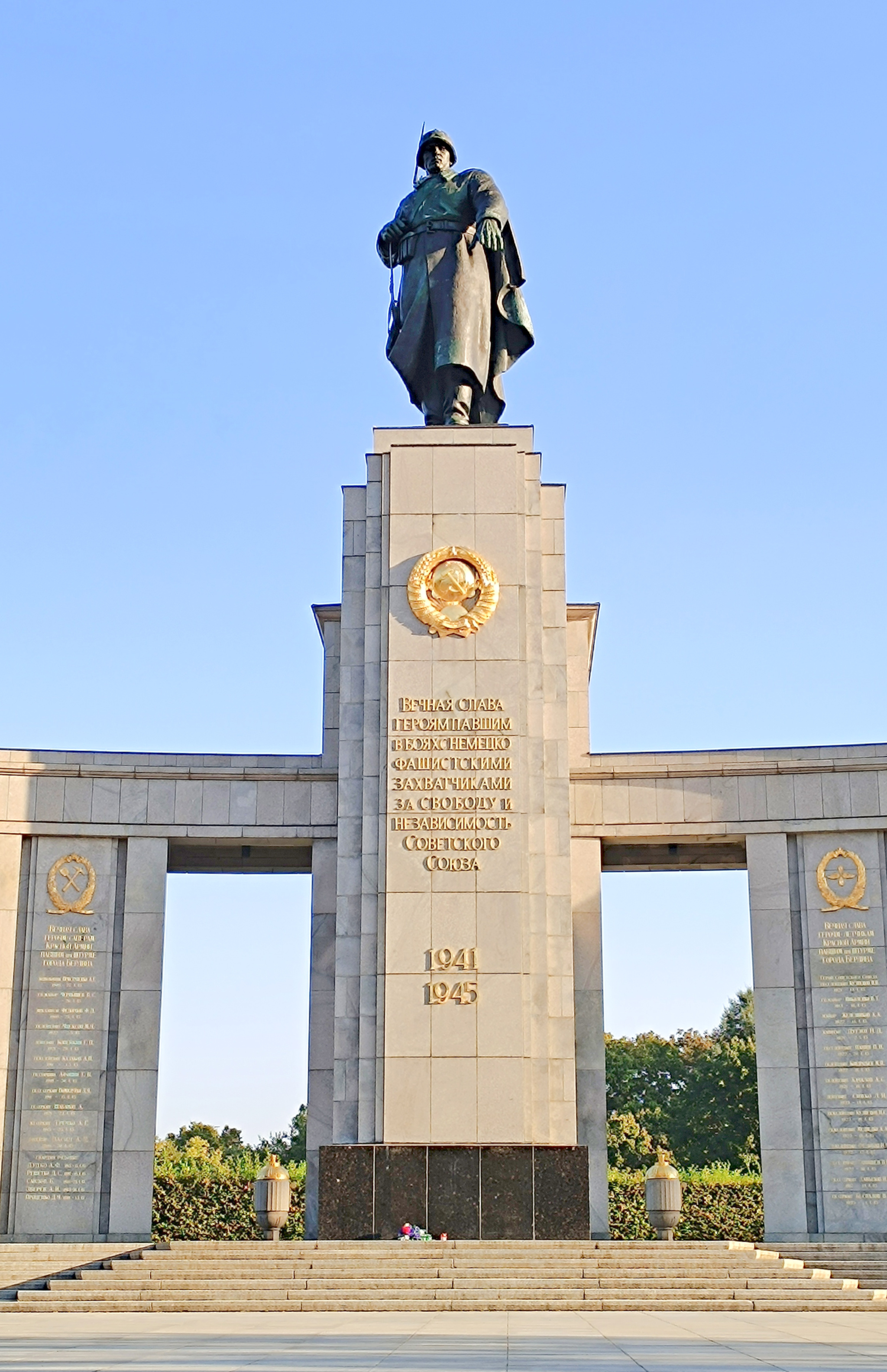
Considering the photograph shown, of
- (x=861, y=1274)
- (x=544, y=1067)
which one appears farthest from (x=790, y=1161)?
(x=544, y=1067)

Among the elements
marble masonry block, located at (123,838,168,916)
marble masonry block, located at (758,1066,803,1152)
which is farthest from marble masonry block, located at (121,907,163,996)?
marble masonry block, located at (758,1066,803,1152)

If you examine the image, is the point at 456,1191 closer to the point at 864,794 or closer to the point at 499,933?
the point at 499,933

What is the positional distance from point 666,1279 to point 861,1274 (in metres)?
5.50

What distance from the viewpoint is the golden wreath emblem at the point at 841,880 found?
24.2 meters

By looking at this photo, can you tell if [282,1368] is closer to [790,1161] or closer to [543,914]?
[543,914]

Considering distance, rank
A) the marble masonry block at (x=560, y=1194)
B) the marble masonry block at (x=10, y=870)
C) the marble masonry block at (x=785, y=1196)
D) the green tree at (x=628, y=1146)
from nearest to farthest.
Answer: the marble masonry block at (x=560, y=1194)
the marble masonry block at (x=785, y=1196)
the marble masonry block at (x=10, y=870)
the green tree at (x=628, y=1146)

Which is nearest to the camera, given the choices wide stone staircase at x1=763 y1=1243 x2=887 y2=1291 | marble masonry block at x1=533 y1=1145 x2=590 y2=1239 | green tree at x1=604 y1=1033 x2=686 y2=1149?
marble masonry block at x1=533 y1=1145 x2=590 y2=1239

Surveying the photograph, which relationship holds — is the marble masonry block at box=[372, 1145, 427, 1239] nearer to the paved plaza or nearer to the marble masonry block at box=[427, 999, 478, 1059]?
the marble masonry block at box=[427, 999, 478, 1059]

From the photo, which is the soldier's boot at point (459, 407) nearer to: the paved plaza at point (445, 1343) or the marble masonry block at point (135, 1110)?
the marble masonry block at point (135, 1110)

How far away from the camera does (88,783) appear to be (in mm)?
24844

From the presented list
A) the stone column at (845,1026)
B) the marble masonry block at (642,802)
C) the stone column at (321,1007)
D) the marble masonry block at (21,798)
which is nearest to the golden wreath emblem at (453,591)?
the marble masonry block at (642,802)

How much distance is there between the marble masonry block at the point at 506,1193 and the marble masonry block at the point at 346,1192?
1427mm

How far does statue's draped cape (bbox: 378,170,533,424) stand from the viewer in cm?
2578

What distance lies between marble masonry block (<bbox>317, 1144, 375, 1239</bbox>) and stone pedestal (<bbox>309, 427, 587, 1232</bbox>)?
2.86 feet
